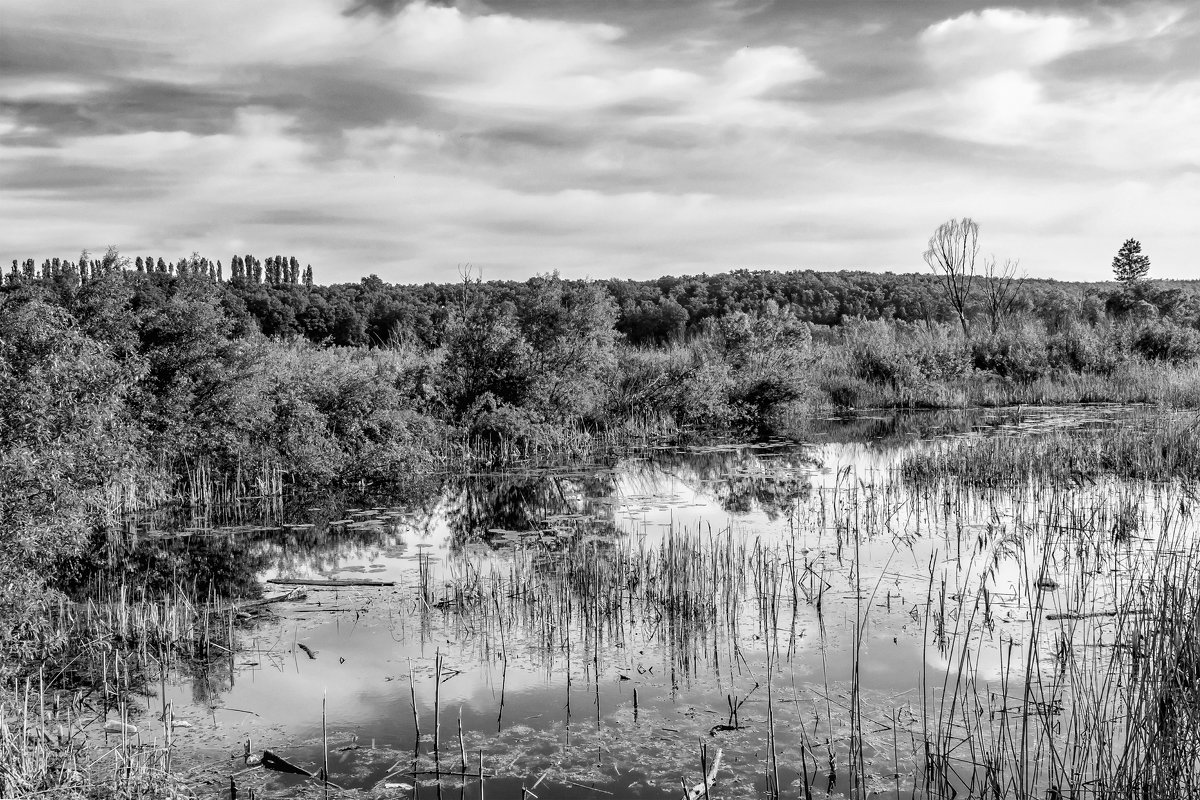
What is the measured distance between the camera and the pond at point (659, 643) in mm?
5246

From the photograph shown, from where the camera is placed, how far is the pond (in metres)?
5.25

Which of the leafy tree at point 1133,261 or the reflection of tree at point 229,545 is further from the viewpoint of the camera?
the leafy tree at point 1133,261

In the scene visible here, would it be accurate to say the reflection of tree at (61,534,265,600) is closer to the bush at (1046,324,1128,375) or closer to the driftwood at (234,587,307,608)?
the driftwood at (234,587,307,608)

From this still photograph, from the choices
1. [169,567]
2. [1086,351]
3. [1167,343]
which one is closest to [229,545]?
[169,567]

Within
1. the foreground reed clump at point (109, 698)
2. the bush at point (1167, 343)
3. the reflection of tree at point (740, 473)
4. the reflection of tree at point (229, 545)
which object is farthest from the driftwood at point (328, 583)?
the bush at point (1167, 343)

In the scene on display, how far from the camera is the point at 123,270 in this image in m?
13.5

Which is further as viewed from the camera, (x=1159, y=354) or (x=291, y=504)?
(x=1159, y=354)

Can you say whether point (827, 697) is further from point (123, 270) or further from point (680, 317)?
point (680, 317)

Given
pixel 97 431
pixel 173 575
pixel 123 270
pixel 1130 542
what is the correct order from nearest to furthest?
pixel 97 431 → pixel 1130 542 → pixel 173 575 → pixel 123 270

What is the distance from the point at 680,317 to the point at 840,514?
43823mm

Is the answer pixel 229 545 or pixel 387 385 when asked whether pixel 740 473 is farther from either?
pixel 229 545

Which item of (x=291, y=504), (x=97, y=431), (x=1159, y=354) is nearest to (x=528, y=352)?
(x=291, y=504)

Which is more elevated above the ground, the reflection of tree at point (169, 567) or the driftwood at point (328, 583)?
the driftwood at point (328, 583)

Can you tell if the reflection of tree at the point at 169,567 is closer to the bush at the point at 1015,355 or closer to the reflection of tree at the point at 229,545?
the reflection of tree at the point at 229,545
